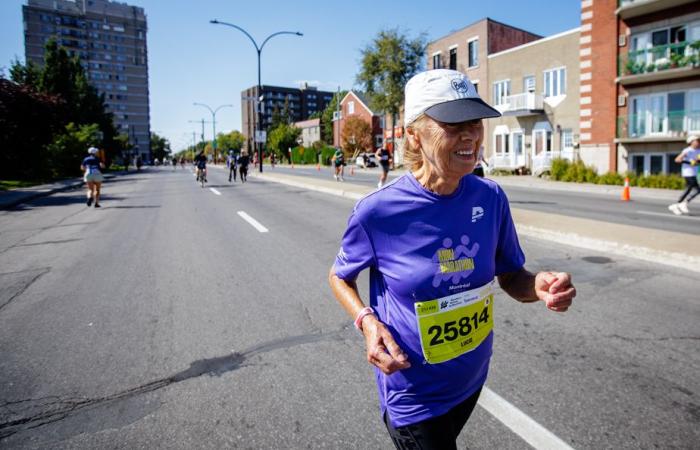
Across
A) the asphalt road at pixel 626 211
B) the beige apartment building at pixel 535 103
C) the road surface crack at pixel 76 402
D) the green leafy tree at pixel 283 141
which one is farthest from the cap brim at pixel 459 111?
the green leafy tree at pixel 283 141

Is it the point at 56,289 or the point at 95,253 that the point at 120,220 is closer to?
the point at 95,253

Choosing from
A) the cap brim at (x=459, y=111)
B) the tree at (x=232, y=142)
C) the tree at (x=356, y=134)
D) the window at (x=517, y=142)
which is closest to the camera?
the cap brim at (x=459, y=111)

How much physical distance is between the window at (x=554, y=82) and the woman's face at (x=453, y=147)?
3665 cm

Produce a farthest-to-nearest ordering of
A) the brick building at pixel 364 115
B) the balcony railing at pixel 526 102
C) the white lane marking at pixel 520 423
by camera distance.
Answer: the brick building at pixel 364 115, the balcony railing at pixel 526 102, the white lane marking at pixel 520 423

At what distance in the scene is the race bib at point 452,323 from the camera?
70.6 inches

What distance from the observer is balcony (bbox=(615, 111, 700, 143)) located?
976 inches

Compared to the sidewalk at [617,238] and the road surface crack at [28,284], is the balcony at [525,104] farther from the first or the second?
the road surface crack at [28,284]

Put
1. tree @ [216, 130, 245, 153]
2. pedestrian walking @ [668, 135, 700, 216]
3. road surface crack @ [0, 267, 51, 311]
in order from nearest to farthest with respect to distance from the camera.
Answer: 1. road surface crack @ [0, 267, 51, 311]
2. pedestrian walking @ [668, 135, 700, 216]
3. tree @ [216, 130, 245, 153]

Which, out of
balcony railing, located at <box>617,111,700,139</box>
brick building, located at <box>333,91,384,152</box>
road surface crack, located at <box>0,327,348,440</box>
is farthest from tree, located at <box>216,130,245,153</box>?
road surface crack, located at <box>0,327,348,440</box>

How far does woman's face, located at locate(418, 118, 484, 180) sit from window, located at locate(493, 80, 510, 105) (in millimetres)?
39581

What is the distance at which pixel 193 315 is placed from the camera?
16.9ft

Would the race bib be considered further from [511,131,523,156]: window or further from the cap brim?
[511,131,523,156]: window

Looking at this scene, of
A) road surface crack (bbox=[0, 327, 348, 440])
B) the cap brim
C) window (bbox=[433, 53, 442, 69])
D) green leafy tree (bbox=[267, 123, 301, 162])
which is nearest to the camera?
the cap brim

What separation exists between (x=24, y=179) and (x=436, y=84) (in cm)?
3797
